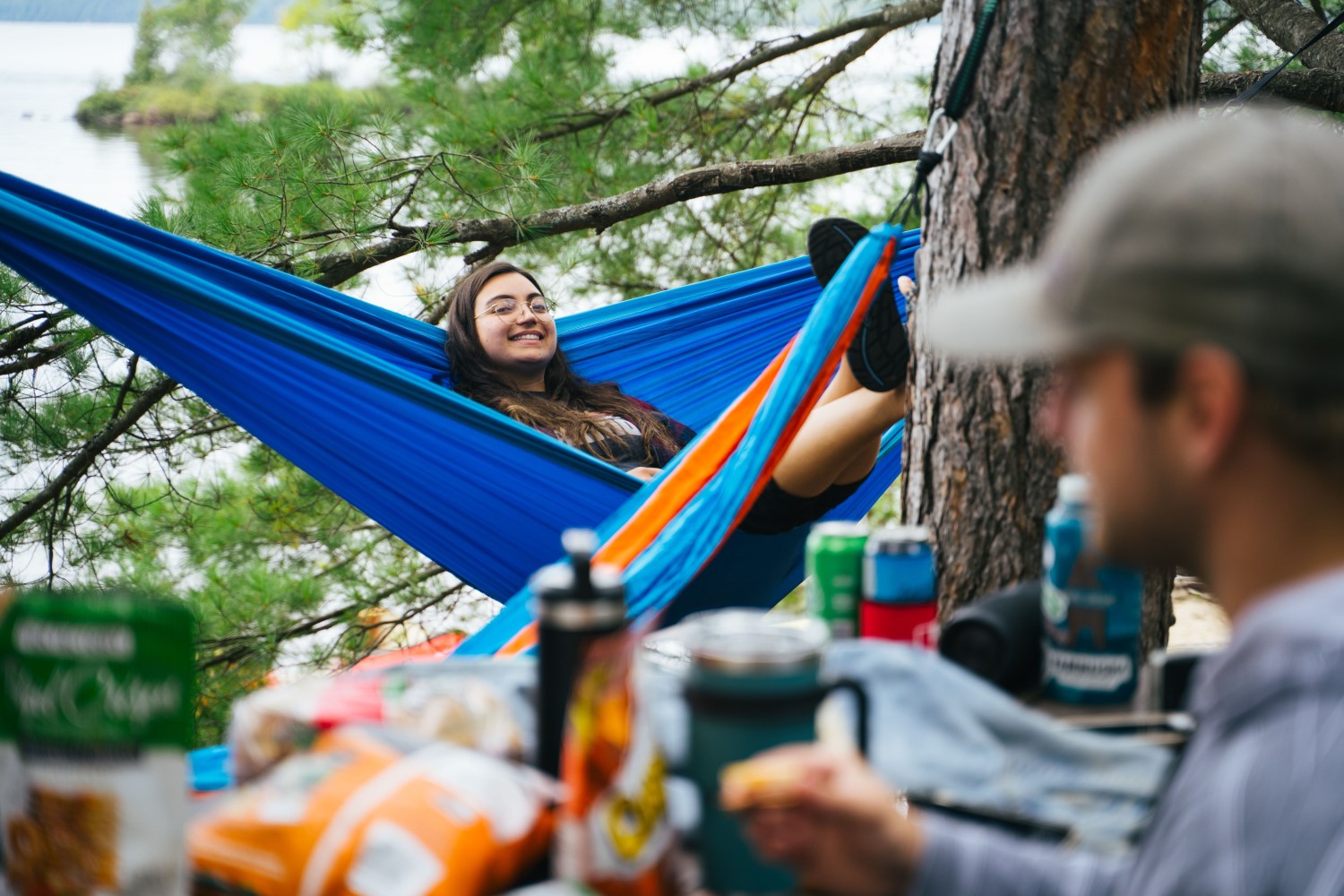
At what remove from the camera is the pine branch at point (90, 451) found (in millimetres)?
2447

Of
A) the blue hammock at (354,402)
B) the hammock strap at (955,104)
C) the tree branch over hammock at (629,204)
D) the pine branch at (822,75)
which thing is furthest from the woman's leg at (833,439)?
the pine branch at (822,75)

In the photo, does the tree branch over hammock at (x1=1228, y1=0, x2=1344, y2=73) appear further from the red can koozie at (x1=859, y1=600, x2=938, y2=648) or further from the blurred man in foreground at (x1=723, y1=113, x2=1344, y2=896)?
the blurred man in foreground at (x1=723, y1=113, x2=1344, y2=896)

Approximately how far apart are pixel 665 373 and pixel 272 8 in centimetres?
237

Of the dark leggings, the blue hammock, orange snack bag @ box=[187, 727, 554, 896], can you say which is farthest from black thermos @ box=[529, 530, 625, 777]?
the dark leggings

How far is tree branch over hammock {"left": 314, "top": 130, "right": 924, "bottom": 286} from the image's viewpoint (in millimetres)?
2436

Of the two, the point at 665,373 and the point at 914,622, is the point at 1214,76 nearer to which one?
the point at 665,373

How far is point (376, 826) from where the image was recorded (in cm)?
61

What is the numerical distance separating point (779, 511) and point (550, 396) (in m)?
0.77

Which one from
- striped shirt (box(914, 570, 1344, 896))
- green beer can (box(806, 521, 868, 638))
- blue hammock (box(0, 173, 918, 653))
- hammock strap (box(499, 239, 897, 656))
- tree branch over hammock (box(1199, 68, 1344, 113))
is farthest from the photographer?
tree branch over hammock (box(1199, 68, 1344, 113))

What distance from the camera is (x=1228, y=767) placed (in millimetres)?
519

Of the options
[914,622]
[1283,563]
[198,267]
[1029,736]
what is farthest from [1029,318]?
[198,267]

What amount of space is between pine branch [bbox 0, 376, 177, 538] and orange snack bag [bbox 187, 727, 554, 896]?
1.97 m

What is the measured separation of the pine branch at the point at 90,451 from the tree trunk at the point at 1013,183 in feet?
5.63

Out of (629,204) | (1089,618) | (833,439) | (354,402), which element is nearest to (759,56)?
(629,204)
